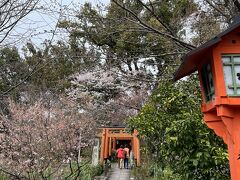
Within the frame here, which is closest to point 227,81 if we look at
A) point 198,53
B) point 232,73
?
point 232,73

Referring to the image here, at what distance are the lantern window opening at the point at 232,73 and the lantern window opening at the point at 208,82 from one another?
11.3 inches

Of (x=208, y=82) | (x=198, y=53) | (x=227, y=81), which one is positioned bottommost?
(x=227, y=81)

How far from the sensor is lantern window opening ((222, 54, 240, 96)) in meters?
3.92

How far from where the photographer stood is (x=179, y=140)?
5.74 meters

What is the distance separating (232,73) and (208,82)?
0.54 m

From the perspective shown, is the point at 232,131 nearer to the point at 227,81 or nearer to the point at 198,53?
the point at 227,81

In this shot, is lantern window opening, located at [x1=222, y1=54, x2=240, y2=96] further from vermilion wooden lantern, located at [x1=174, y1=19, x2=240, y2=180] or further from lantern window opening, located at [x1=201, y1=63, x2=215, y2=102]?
lantern window opening, located at [x1=201, y1=63, x2=215, y2=102]

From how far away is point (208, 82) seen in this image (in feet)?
14.7

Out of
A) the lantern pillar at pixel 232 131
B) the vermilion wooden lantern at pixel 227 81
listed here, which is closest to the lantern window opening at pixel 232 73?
the vermilion wooden lantern at pixel 227 81

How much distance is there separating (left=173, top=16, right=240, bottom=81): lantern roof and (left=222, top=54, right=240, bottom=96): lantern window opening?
0.75 ft

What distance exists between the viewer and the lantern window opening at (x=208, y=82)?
427 centimetres

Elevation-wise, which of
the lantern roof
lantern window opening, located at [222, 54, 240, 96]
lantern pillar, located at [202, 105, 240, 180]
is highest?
the lantern roof

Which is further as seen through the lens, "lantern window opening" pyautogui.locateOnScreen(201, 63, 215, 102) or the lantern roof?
"lantern window opening" pyautogui.locateOnScreen(201, 63, 215, 102)

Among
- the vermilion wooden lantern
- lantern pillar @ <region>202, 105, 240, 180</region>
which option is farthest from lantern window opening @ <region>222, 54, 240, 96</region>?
lantern pillar @ <region>202, 105, 240, 180</region>
